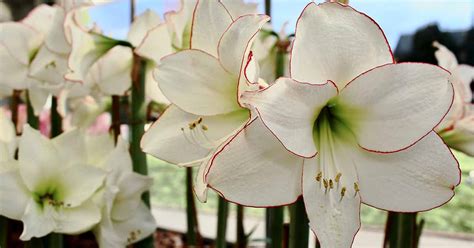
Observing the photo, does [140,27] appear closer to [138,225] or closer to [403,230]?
[138,225]

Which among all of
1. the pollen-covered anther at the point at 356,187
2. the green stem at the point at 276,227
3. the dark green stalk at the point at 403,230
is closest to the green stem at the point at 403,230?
the dark green stalk at the point at 403,230

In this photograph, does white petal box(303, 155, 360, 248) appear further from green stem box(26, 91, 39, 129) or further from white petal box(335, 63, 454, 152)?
green stem box(26, 91, 39, 129)

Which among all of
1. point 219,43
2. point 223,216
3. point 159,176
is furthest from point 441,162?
point 159,176

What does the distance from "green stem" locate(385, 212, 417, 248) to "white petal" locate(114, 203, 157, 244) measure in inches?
9.0

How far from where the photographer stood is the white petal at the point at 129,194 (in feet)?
1.78

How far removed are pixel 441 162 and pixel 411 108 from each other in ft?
0.13

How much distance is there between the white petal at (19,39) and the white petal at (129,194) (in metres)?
0.17

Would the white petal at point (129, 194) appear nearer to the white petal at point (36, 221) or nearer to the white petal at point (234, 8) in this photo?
the white petal at point (36, 221)

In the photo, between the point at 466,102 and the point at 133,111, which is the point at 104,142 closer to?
the point at 133,111

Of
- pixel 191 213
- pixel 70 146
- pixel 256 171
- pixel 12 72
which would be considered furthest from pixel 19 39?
pixel 256 171

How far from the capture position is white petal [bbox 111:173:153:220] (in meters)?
0.54

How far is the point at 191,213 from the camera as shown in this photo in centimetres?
68

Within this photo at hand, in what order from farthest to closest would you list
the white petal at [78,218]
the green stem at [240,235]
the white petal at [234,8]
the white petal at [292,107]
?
1. the green stem at [240,235]
2. the white petal at [78,218]
3. the white petal at [234,8]
4. the white petal at [292,107]

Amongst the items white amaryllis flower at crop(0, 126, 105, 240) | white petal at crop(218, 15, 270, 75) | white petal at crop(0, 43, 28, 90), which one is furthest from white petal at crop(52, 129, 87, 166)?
white petal at crop(218, 15, 270, 75)
